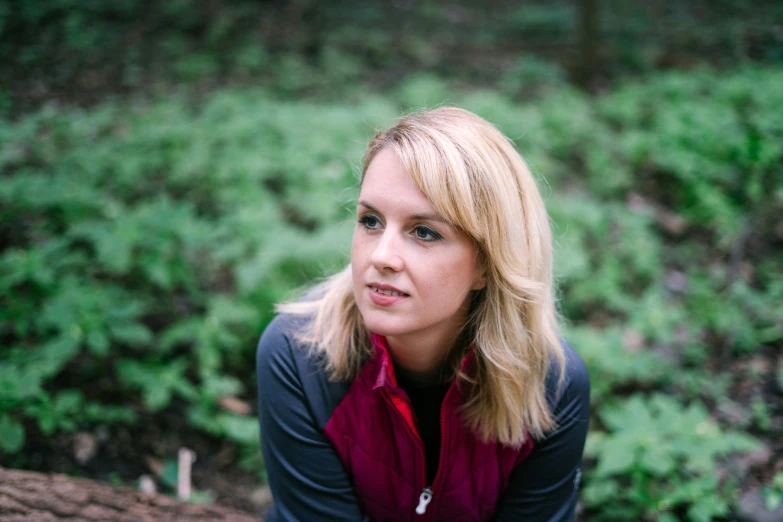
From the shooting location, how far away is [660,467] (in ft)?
7.97

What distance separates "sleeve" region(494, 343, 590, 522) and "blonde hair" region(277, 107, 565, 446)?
60mm

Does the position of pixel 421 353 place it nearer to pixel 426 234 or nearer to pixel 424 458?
pixel 424 458

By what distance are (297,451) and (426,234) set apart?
873mm

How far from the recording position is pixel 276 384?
185cm

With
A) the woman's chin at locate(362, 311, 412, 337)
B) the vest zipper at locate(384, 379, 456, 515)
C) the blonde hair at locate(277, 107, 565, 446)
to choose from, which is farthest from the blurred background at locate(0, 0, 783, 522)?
the vest zipper at locate(384, 379, 456, 515)

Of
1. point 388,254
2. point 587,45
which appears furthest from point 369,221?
point 587,45

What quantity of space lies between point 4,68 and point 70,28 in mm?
1829

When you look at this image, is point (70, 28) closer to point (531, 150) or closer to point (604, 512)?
point (531, 150)

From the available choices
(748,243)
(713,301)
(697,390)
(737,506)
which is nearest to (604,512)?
(737,506)

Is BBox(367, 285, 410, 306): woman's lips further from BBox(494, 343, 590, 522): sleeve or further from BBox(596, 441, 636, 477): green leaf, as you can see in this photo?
BBox(596, 441, 636, 477): green leaf

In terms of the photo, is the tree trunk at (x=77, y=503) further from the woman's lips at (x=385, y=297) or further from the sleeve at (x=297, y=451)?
the woman's lips at (x=385, y=297)

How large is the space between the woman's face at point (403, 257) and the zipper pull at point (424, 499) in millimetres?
644

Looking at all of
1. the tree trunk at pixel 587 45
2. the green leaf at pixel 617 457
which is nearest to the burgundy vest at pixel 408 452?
the green leaf at pixel 617 457

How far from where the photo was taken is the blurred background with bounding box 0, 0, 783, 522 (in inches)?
108
